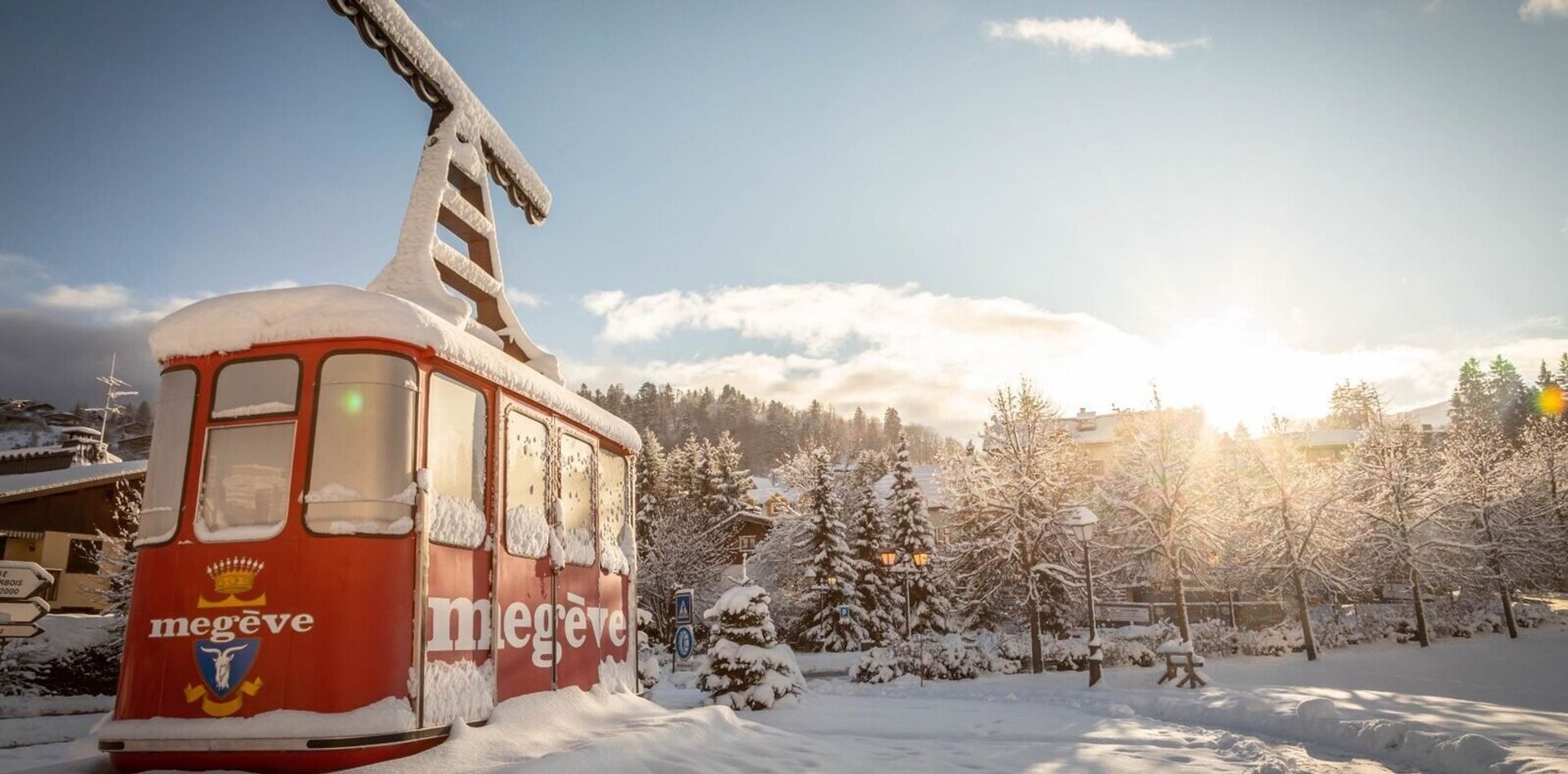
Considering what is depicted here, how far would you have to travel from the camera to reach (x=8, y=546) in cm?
2506

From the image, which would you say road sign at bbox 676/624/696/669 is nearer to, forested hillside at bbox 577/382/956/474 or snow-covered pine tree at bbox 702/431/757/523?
snow-covered pine tree at bbox 702/431/757/523

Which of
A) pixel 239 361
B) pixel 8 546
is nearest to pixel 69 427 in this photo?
pixel 8 546

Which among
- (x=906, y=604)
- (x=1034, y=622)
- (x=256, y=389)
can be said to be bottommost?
(x=1034, y=622)

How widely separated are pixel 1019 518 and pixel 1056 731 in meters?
17.0

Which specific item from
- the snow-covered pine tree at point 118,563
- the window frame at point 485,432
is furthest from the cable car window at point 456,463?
the snow-covered pine tree at point 118,563

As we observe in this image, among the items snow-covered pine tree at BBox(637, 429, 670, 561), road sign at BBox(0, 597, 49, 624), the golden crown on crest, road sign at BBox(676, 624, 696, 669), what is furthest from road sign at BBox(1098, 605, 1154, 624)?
the golden crown on crest

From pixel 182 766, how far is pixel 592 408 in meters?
4.51

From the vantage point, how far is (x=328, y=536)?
4.94 m

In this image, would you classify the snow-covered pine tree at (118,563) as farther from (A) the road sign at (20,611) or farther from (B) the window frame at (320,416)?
(B) the window frame at (320,416)

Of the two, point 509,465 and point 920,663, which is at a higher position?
point 509,465

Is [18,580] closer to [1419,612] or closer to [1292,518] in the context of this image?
[1292,518]

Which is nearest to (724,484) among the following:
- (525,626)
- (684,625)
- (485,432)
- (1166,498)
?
(1166,498)

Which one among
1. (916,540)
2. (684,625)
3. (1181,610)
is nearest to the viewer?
(684,625)

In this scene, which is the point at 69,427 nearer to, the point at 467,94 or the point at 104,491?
the point at 104,491
